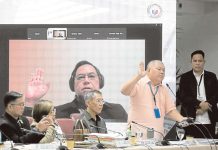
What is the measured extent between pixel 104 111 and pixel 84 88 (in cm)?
38

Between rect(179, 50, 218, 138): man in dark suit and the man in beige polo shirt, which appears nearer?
the man in beige polo shirt

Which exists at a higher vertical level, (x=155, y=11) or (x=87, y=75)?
(x=155, y=11)

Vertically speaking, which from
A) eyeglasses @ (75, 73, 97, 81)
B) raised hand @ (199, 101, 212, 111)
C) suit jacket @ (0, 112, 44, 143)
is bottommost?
suit jacket @ (0, 112, 44, 143)

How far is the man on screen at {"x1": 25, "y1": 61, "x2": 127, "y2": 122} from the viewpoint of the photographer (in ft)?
19.9

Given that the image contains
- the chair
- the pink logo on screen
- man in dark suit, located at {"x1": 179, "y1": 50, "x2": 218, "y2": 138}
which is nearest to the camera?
the chair

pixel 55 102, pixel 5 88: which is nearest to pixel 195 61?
pixel 55 102

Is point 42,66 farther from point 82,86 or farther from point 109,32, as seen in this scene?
point 109,32

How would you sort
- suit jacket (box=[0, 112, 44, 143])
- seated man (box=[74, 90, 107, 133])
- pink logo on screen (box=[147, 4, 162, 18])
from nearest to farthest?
suit jacket (box=[0, 112, 44, 143]), seated man (box=[74, 90, 107, 133]), pink logo on screen (box=[147, 4, 162, 18])

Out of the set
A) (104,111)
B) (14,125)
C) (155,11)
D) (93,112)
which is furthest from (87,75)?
(14,125)

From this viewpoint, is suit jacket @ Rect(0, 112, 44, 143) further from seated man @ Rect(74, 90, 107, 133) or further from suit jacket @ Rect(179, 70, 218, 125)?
suit jacket @ Rect(179, 70, 218, 125)

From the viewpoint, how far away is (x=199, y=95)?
597 centimetres

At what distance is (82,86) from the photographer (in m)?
6.06

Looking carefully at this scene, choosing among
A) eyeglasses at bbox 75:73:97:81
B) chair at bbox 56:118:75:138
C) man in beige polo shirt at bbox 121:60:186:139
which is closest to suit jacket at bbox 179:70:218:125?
man in beige polo shirt at bbox 121:60:186:139

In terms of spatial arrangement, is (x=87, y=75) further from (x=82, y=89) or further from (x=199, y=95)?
(x=199, y=95)
